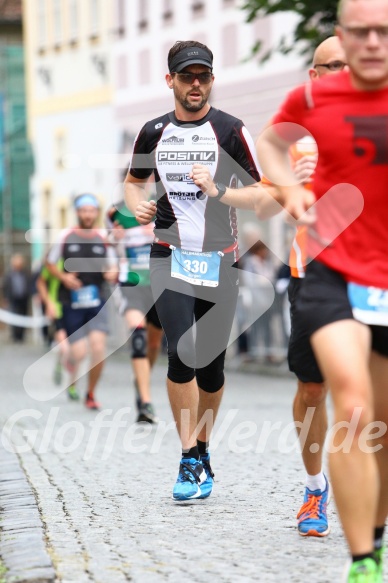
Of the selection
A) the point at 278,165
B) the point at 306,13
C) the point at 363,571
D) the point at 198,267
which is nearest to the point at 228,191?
the point at 198,267

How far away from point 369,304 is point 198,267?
2.79m

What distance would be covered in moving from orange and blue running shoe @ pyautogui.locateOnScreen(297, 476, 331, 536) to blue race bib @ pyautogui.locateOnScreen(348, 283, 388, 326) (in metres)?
1.59

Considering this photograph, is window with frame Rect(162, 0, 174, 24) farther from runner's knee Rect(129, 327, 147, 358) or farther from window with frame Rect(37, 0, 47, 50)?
runner's knee Rect(129, 327, 147, 358)

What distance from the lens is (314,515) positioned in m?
6.61

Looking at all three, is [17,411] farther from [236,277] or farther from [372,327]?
[372,327]

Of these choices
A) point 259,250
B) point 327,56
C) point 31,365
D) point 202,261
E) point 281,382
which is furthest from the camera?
point 31,365

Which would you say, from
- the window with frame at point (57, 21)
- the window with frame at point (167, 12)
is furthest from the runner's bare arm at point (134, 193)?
the window with frame at point (57, 21)

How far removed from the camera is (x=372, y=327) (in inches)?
205

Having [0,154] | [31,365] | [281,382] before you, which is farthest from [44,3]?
[281,382]

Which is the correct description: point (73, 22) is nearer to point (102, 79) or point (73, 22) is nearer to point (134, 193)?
point (102, 79)

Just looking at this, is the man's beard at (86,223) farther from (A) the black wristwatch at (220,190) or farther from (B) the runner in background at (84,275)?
(A) the black wristwatch at (220,190)

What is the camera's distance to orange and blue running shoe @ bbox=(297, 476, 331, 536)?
6.55 metres

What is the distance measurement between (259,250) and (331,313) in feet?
62.1

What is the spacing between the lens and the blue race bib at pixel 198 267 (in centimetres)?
791
